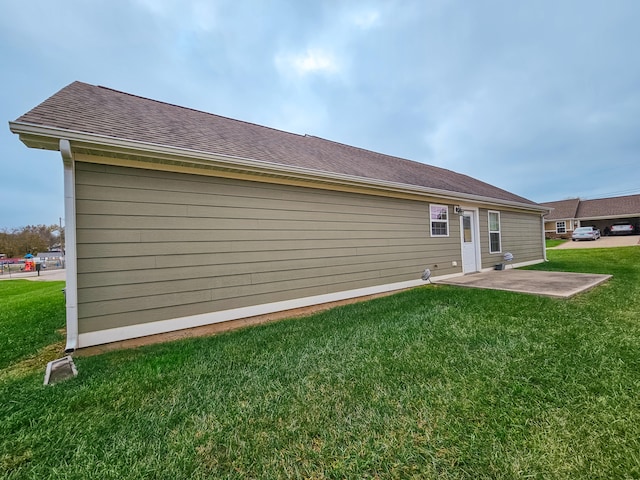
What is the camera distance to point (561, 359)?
2703 mm

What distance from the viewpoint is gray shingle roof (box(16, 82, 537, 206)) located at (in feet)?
11.8

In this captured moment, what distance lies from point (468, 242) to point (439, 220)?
1.64m

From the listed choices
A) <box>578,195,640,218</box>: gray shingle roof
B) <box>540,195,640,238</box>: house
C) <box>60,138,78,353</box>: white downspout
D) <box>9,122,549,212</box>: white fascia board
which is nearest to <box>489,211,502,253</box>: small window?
<box>9,122,549,212</box>: white fascia board

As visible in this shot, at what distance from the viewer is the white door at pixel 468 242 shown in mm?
8633

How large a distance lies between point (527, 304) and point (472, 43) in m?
11.1

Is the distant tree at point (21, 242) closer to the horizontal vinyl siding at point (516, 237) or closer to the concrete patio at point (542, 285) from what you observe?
the concrete patio at point (542, 285)

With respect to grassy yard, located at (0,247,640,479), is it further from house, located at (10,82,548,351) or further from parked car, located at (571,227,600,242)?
parked car, located at (571,227,600,242)

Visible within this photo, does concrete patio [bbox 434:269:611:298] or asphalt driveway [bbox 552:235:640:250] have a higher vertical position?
asphalt driveway [bbox 552:235:640:250]

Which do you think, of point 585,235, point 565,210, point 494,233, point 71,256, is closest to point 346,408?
point 71,256

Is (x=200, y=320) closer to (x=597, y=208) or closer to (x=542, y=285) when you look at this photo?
(x=542, y=285)

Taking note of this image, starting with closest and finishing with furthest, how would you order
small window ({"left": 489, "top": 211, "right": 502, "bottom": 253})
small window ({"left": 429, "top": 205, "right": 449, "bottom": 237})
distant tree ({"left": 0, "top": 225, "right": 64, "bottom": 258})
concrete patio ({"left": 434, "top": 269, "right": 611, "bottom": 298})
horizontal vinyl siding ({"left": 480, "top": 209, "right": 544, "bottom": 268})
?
1. concrete patio ({"left": 434, "top": 269, "right": 611, "bottom": 298})
2. small window ({"left": 429, "top": 205, "right": 449, "bottom": 237})
3. horizontal vinyl siding ({"left": 480, "top": 209, "right": 544, "bottom": 268})
4. small window ({"left": 489, "top": 211, "right": 502, "bottom": 253})
5. distant tree ({"left": 0, "top": 225, "right": 64, "bottom": 258})

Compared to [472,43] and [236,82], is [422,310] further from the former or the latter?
[236,82]

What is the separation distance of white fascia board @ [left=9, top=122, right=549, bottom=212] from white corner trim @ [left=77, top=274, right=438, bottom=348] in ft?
7.75

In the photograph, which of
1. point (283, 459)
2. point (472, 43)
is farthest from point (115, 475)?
point (472, 43)
